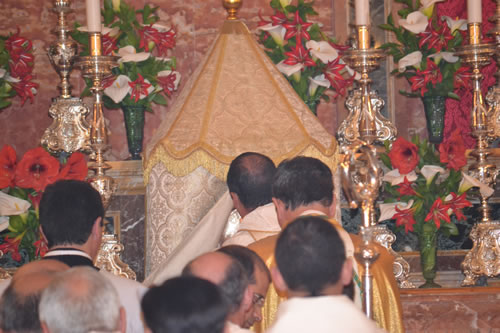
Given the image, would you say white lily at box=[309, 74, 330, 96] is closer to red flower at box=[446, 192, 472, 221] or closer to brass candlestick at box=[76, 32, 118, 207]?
red flower at box=[446, 192, 472, 221]

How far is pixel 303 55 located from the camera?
554 centimetres

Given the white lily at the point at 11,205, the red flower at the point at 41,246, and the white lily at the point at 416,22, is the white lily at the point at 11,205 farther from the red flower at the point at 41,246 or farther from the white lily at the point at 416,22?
the white lily at the point at 416,22

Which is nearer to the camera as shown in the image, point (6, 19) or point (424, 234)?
point (424, 234)

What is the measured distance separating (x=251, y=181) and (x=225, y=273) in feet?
3.88

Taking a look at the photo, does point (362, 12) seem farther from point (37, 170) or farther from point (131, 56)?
point (37, 170)

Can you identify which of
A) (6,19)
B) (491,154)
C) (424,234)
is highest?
(6,19)

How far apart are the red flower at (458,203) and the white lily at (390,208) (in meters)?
0.21

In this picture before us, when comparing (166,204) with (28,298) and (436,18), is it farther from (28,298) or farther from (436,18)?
(28,298)

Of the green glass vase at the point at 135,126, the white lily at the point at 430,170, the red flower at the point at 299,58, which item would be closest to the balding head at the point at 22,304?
the white lily at the point at 430,170

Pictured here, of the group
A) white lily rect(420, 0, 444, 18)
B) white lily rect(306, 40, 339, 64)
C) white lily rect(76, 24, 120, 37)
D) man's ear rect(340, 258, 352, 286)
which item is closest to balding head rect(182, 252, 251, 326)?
man's ear rect(340, 258, 352, 286)

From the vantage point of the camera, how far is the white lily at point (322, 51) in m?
5.51

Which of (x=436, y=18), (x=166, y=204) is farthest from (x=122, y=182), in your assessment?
(x=436, y=18)

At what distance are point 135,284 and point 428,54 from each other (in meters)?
2.83

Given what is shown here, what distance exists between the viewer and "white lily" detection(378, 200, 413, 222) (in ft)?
16.7
